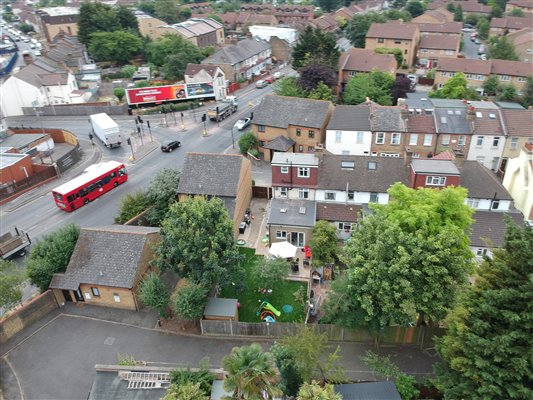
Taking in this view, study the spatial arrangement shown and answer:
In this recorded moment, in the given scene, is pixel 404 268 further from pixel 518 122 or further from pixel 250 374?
pixel 518 122

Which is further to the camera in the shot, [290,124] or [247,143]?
[247,143]

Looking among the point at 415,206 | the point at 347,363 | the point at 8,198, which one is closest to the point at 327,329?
the point at 347,363

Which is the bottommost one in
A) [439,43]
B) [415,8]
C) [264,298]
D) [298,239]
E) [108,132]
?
[264,298]

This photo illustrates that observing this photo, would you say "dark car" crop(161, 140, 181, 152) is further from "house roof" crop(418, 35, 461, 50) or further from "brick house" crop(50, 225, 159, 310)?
"house roof" crop(418, 35, 461, 50)

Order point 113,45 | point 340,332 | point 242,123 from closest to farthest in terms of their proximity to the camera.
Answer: point 340,332 → point 242,123 → point 113,45

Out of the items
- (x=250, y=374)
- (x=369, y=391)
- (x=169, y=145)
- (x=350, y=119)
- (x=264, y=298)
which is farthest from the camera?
(x=169, y=145)

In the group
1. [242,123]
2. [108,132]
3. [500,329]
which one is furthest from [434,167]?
[108,132]

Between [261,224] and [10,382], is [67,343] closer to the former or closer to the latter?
[10,382]

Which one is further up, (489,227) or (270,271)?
(270,271)
